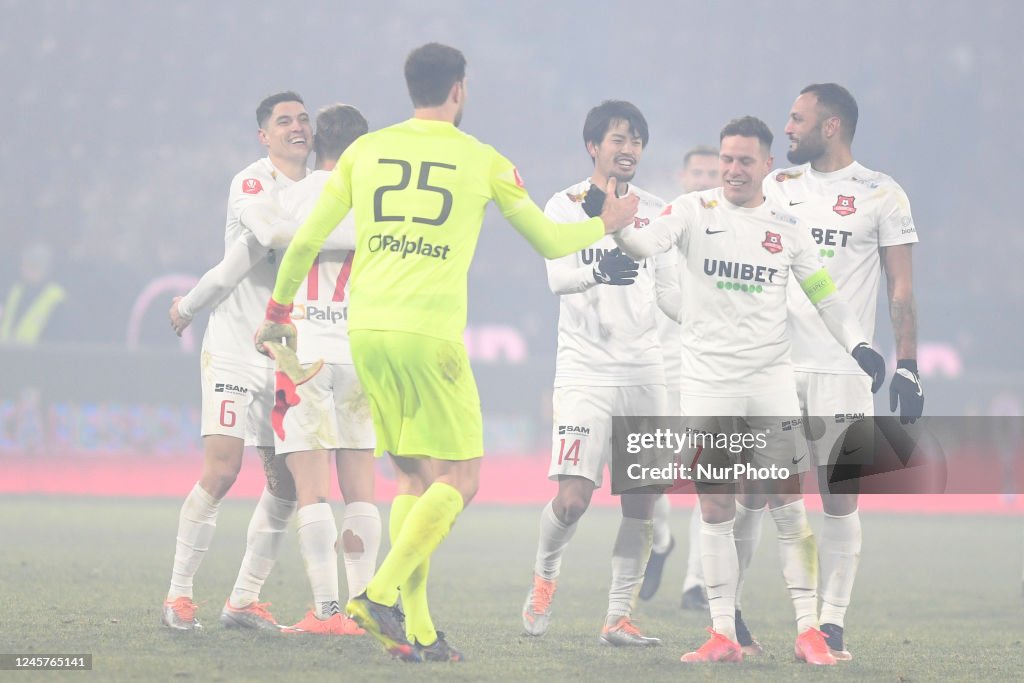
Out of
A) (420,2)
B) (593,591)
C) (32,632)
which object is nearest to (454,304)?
(32,632)

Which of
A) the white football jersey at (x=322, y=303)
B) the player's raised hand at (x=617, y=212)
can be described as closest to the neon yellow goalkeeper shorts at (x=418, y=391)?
the player's raised hand at (x=617, y=212)

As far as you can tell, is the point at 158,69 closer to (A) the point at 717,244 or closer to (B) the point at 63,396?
(B) the point at 63,396

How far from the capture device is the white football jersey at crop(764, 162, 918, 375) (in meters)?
6.70

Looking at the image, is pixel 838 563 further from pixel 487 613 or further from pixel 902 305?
Result: pixel 487 613

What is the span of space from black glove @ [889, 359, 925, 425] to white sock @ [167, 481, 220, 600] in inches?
130

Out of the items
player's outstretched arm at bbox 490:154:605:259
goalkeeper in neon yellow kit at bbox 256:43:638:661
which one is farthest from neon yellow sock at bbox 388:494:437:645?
player's outstretched arm at bbox 490:154:605:259

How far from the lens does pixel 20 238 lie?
78.9 ft

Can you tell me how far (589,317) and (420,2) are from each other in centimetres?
2513

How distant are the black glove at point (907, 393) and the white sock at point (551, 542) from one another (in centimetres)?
185

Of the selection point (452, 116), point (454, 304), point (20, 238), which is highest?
point (20, 238)

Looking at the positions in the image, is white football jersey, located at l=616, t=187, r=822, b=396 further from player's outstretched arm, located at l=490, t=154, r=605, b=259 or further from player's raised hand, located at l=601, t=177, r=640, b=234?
player's outstretched arm, located at l=490, t=154, r=605, b=259

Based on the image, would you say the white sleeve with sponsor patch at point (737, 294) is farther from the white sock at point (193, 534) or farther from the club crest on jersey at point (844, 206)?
the white sock at point (193, 534)

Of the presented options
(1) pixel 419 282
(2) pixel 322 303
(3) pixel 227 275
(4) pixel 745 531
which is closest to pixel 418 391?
(1) pixel 419 282

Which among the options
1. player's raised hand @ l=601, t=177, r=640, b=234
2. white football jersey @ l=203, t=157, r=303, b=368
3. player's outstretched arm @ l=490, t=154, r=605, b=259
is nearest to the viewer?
player's outstretched arm @ l=490, t=154, r=605, b=259
